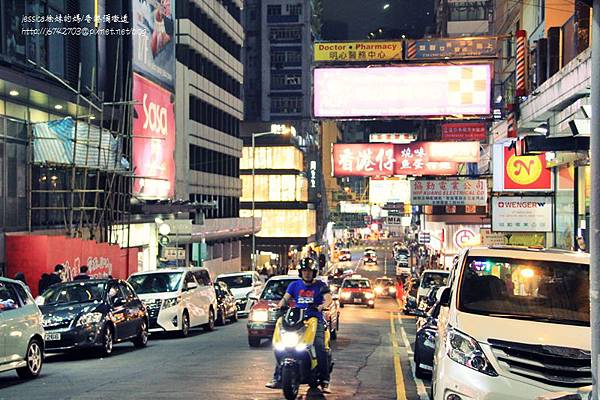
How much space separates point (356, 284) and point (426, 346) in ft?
110

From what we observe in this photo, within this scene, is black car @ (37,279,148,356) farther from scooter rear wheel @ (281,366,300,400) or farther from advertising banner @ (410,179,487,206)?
advertising banner @ (410,179,487,206)

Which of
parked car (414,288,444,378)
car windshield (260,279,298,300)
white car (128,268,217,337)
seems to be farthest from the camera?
white car (128,268,217,337)

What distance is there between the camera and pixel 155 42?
51.3m

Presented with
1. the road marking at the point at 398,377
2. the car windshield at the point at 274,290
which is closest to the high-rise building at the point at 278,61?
the car windshield at the point at 274,290

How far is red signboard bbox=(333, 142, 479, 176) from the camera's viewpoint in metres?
45.9

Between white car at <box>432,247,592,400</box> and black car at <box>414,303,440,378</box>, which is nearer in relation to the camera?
white car at <box>432,247,592,400</box>

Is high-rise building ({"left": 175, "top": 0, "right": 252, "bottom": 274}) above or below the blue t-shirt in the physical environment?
above

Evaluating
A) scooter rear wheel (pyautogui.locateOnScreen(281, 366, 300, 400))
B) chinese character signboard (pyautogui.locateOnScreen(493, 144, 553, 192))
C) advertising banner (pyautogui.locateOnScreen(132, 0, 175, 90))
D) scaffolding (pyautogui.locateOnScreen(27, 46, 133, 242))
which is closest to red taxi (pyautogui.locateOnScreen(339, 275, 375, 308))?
scaffolding (pyautogui.locateOnScreen(27, 46, 133, 242))

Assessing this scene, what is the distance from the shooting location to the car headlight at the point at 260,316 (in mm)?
21203

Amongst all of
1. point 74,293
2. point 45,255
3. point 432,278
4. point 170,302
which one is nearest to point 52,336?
point 74,293

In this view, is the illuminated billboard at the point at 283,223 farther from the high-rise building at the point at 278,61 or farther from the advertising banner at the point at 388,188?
the advertising banner at the point at 388,188

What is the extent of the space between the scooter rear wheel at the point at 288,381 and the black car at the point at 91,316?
7.81m

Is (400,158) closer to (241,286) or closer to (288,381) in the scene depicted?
(241,286)

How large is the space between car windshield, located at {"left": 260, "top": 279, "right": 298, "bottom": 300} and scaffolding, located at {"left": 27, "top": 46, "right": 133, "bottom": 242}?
1345 centimetres
